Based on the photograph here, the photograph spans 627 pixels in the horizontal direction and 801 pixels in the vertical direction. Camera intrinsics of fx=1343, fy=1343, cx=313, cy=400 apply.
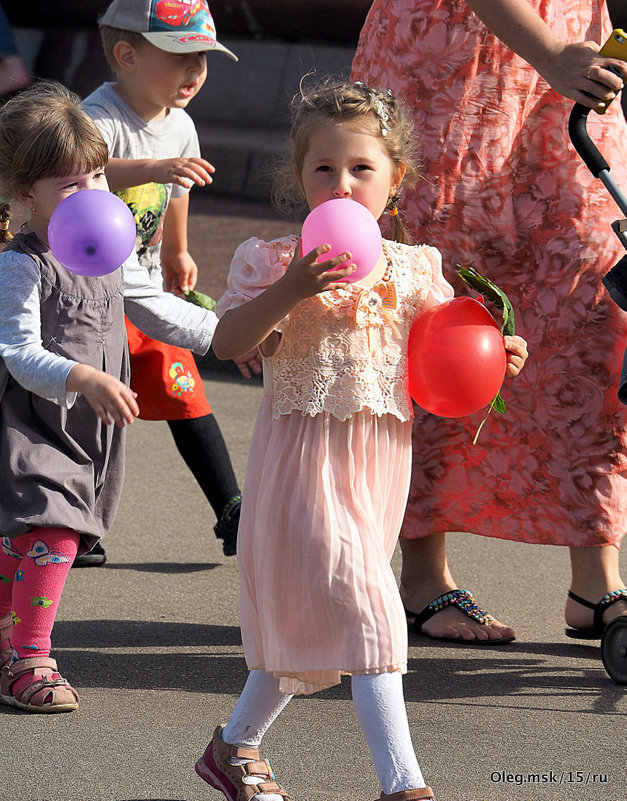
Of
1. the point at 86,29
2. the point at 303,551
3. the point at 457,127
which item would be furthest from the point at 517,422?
the point at 86,29

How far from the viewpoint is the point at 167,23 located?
4098 mm

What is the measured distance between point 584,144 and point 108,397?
1.17m

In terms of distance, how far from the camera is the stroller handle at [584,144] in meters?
2.95

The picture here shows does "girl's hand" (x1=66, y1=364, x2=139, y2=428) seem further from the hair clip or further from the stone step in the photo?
the stone step

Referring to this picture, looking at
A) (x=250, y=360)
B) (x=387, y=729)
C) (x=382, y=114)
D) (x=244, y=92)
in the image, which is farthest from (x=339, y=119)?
(x=244, y=92)

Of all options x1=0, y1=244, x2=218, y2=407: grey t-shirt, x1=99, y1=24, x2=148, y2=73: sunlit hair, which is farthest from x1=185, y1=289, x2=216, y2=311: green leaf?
x1=0, y1=244, x2=218, y2=407: grey t-shirt

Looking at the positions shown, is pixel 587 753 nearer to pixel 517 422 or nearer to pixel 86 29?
pixel 517 422

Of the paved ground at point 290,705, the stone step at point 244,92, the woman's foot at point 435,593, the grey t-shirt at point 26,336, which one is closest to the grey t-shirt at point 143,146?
the grey t-shirt at point 26,336

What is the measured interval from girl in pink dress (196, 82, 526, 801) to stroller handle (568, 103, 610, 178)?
465mm

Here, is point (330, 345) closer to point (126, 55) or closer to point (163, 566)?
point (163, 566)

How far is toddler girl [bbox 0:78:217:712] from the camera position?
120 inches

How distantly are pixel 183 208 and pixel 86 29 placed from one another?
32.3ft

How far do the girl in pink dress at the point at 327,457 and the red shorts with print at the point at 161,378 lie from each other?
1485 mm

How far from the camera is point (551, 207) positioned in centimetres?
345
